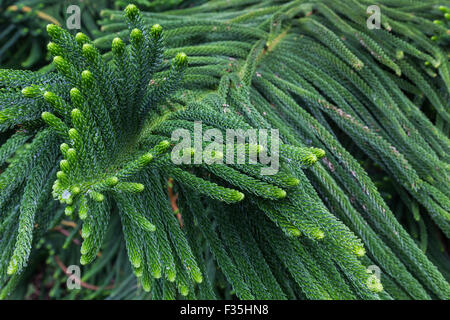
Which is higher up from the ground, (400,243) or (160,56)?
(160,56)

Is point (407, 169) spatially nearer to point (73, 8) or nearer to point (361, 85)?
point (361, 85)

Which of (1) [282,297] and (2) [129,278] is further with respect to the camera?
(2) [129,278]

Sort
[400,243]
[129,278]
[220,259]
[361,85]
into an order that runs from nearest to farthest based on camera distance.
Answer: [220,259]
[400,243]
[361,85]
[129,278]

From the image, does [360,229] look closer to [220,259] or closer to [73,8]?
[220,259]

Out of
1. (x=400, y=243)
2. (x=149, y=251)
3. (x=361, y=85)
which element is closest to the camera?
(x=149, y=251)
